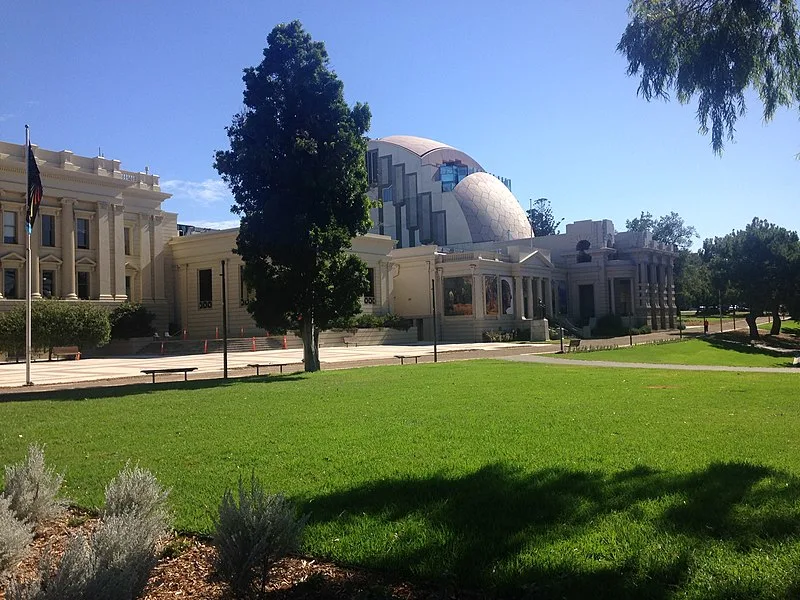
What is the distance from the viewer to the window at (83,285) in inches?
2034

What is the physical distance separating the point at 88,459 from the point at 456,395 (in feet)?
26.8

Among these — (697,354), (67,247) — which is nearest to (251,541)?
(697,354)

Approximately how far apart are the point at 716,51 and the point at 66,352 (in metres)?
41.4

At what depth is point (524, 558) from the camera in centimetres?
441

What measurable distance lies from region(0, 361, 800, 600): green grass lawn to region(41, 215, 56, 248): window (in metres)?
40.4

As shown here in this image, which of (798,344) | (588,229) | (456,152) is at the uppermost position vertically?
(456,152)

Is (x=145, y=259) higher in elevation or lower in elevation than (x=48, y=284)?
higher

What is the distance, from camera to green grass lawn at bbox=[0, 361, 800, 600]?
4.32 metres

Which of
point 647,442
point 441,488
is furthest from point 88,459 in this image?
point 647,442

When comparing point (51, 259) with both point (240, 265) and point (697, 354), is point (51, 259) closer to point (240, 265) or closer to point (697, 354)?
point (240, 265)

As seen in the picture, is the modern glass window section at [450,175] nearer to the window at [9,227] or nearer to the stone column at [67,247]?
the stone column at [67,247]

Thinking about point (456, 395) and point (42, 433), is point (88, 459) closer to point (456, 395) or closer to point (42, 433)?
point (42, 433)

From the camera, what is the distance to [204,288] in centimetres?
5553

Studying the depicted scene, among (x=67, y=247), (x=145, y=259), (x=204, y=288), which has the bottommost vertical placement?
(x=204, y=288)
